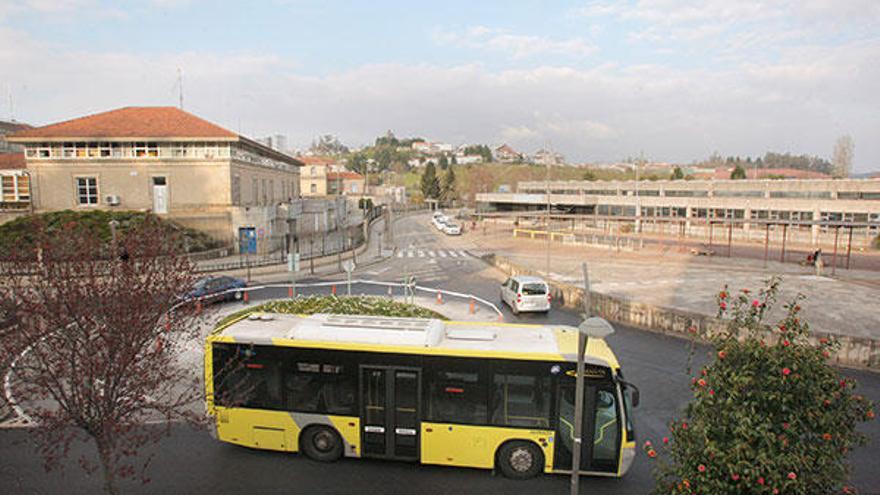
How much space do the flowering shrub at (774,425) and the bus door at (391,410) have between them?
4.60 metres

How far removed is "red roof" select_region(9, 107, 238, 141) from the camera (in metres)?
40.5

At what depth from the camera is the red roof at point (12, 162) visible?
4234cm

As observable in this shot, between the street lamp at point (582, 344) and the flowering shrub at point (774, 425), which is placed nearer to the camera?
the flowering shrub at point (774, 425)

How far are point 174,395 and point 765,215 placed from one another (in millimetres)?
61237

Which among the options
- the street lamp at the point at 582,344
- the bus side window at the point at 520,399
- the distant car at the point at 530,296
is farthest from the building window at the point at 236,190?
the street lamp at the point at 582,344

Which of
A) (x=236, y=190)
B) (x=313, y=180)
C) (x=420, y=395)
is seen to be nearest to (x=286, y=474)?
(x=420, y=395)

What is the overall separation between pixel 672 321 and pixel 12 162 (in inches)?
1909

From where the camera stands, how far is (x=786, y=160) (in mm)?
185375

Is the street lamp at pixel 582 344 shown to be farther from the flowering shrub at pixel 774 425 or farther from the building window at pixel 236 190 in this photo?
the building window at pixel 236 190

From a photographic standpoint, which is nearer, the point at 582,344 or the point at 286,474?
the point at 582,344

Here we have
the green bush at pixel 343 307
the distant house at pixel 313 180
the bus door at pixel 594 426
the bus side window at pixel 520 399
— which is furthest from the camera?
the distant house at pixel 313 180

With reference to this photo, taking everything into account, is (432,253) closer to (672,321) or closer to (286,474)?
(672,321)

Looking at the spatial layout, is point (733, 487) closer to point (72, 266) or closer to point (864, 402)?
point (864, 402)

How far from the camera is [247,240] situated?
1620 inches
